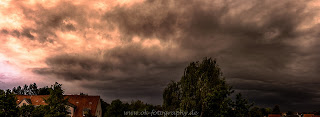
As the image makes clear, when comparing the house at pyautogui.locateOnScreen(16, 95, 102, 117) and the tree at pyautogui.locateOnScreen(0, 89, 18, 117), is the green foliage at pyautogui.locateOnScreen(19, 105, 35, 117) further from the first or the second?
the house at pyautogui.locateOnScreen(16, 95, 102, 117)

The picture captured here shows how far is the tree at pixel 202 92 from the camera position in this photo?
41562 millimetres

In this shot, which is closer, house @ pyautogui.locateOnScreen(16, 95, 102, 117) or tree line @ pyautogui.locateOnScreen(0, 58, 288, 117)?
tree line @ pyautogui.locateOnScreen(0, 58, 288, 117)

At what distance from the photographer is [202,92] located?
4241 centimetres

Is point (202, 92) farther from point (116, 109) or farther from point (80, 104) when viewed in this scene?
point (80, 104)

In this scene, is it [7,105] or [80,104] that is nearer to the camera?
[7,105]

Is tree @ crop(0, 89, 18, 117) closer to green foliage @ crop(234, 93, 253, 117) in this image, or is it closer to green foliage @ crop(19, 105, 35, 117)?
green foliage @ crop(19, 105, 35, 117)

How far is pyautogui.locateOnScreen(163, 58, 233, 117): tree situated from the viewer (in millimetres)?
41562

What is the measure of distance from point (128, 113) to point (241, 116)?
32.0 metres

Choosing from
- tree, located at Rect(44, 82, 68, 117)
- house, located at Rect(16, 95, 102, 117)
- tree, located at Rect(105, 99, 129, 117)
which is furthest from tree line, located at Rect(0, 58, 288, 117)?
house, located at Rect(16, 95, 102, 117)

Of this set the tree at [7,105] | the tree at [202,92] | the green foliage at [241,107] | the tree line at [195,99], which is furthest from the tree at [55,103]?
the green foliage at [241,107]

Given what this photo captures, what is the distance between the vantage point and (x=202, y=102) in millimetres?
41812

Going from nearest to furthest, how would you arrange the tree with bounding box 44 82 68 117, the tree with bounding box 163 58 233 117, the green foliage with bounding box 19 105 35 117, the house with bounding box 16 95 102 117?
the tree with bounding box 163 58 233 117 < the tree with bounding box 44 82 68 117 < the green foliage with bounding box 19 105 35 117 < the house with bounding box 16 95 102 117

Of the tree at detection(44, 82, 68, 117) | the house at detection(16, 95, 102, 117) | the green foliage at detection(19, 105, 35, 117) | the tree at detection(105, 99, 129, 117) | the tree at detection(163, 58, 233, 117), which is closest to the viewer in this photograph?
the tree at detection(163, 58, 233, 117)

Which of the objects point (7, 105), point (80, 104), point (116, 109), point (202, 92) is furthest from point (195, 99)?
point (80, 104)
